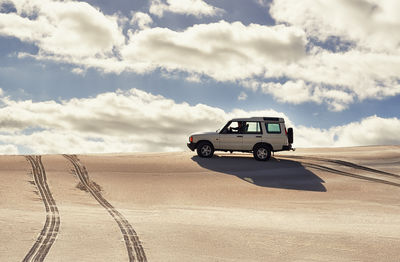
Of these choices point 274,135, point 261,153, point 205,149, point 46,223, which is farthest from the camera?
point 205,149

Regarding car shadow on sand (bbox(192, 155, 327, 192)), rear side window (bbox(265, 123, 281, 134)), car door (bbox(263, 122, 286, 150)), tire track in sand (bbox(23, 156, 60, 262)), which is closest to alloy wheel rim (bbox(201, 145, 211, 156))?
car shadow on sand (bbox(192, 155, 327, 192))

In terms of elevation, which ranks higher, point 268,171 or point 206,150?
point 206,150

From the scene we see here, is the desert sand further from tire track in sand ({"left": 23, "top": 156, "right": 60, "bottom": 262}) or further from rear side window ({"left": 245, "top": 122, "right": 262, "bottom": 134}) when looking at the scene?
rear side window ({"left": 245, "top": 122, "right": 262, "bottom": 134})

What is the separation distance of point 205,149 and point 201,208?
301 inches

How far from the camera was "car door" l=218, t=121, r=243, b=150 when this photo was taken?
18.8 metres

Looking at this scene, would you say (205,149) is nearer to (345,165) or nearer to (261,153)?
(261,153)

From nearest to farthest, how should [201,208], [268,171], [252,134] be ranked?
[201,208]
[268,171]
[252,134]

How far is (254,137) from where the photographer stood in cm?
1875

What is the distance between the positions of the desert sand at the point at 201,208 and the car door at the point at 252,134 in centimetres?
94

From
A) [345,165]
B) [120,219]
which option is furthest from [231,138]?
[120,219]

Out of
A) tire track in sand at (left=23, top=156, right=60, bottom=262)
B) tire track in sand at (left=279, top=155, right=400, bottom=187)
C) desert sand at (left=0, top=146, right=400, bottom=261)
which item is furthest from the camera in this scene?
tire track in sand at (left=279, top=155, right=400, bottom=187)

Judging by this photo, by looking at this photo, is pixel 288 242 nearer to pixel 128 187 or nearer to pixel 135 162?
pixel 128 187

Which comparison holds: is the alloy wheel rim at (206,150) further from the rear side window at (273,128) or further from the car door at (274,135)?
the rear side window at (273,128)

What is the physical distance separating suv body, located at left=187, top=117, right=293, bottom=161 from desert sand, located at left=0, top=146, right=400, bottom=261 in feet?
2.37
